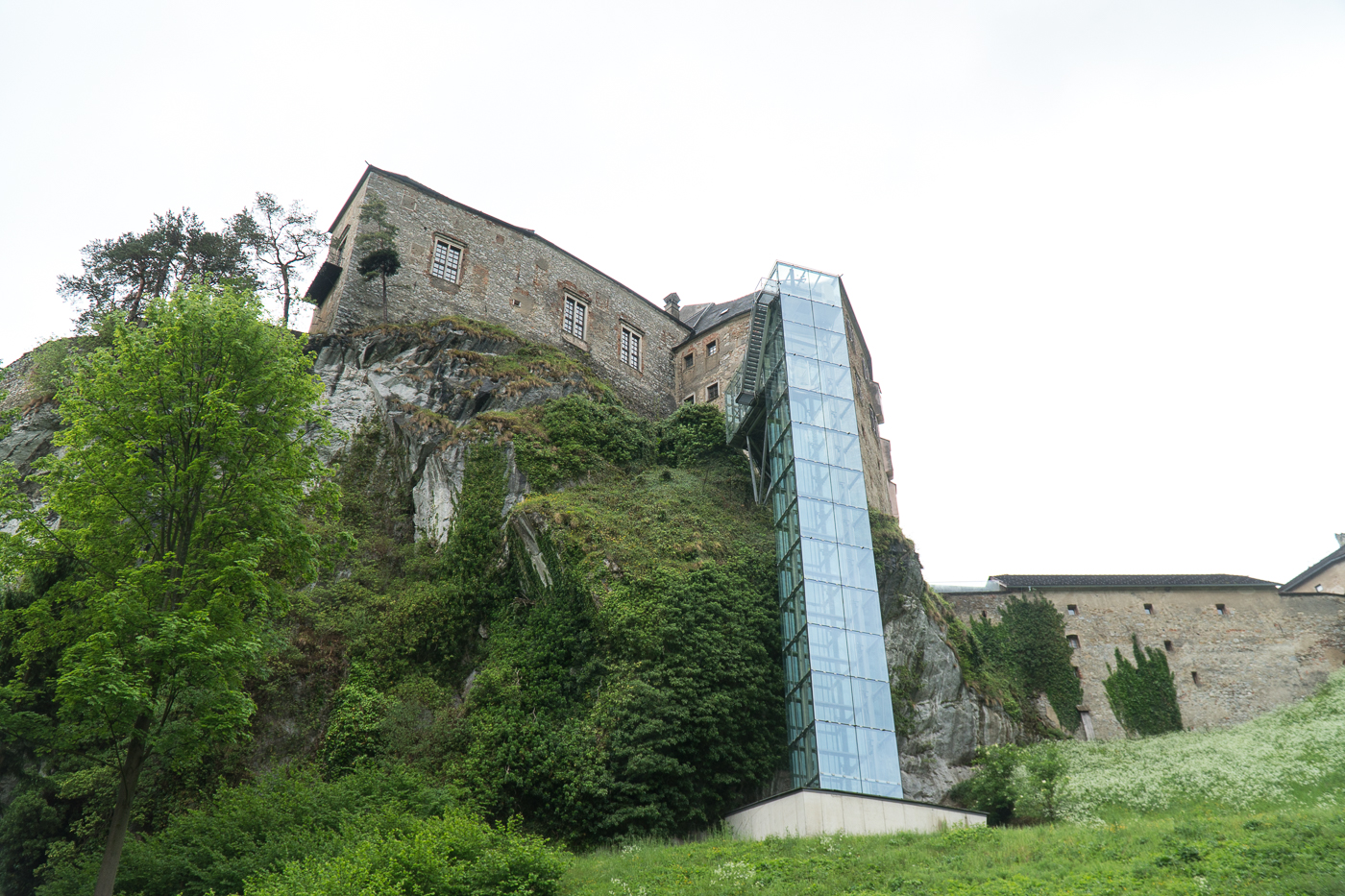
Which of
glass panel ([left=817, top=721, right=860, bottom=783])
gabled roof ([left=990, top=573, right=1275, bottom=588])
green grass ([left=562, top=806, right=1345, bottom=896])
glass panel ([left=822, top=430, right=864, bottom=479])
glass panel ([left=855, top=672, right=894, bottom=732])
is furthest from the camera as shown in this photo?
gabled roof ([left=990, top=573, right=1275, bottom=588])

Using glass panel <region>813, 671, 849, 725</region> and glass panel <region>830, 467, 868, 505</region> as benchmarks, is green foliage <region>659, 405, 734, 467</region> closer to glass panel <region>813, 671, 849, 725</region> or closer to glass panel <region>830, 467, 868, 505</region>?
glass panel <region>830, 467, 868, 505</region>

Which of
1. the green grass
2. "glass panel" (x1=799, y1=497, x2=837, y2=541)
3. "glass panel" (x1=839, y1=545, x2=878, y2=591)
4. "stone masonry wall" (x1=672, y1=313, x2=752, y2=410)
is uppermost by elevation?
"stone masonry wall" (x1=672, y1=313, x2=752, y2=410)

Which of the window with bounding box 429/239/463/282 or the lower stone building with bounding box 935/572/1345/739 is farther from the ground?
the window with bounding box 429/239/463/282

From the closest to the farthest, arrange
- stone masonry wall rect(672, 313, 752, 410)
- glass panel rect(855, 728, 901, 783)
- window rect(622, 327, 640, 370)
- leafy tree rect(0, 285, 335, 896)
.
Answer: leafy tree rect(0, 285, 335, 896) → glass panel rect(855, 728, 901, 783) → stone masonry wall rect(672, 313, 752, 410) → window rect(622, 327, 640, 370)

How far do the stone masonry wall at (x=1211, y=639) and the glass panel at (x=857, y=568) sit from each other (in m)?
12.3

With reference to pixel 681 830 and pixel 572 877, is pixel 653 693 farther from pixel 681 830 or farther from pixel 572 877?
pixel 572 877

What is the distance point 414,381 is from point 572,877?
17515 millimetres

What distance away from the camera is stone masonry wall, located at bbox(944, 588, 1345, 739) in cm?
3062

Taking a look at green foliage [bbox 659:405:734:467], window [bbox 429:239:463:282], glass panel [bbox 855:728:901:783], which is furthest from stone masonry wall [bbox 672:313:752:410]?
glass panel [bbox 855:728:901:783]

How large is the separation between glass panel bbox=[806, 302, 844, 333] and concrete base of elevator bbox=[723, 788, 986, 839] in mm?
13113

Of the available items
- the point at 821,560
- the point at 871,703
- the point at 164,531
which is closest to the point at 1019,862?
the point at 871,703

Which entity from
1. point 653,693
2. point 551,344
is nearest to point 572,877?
point 653,693

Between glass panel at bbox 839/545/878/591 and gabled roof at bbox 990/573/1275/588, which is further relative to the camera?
gabled roof at bbox 990/573/1275/588

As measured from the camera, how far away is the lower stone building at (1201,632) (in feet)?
101
